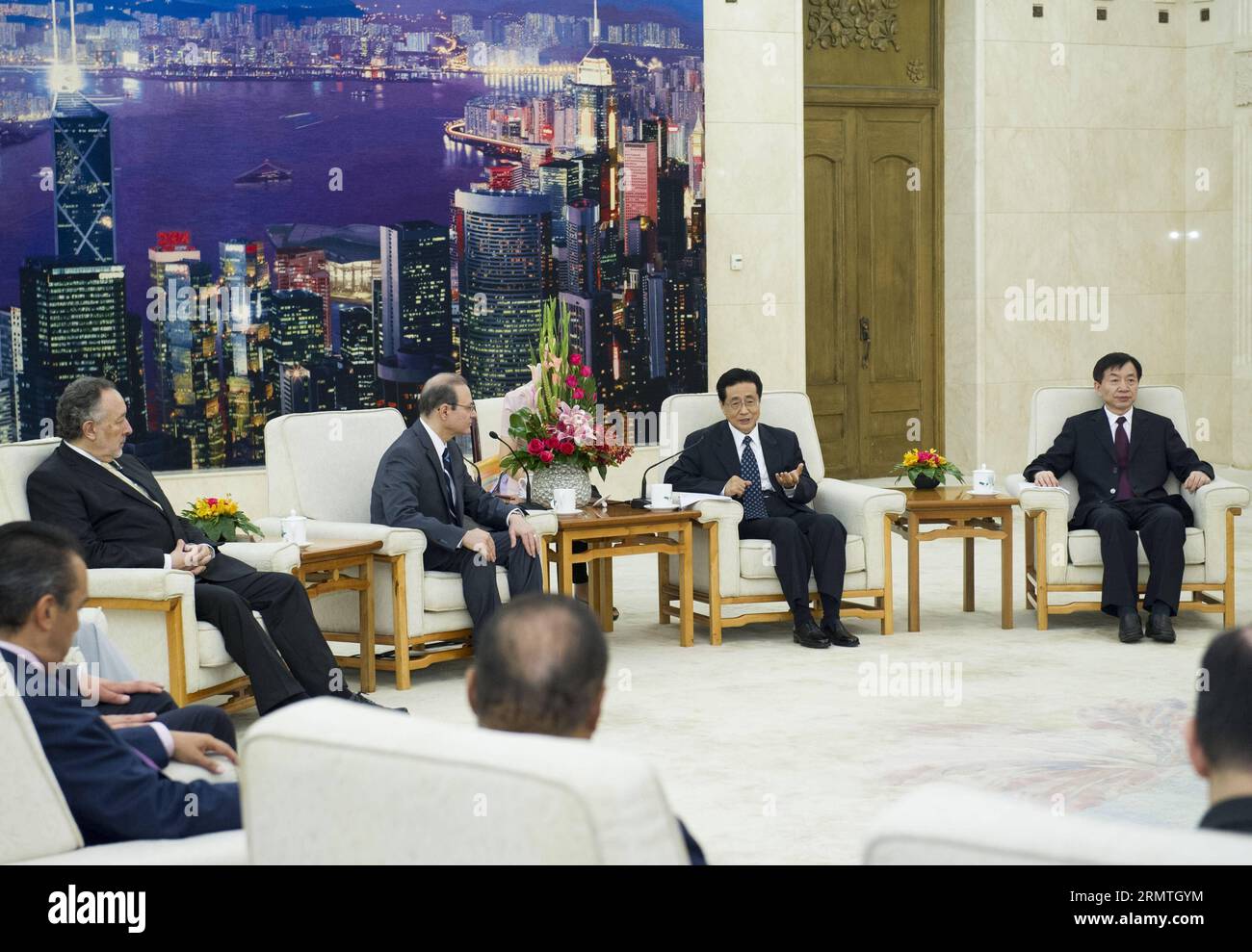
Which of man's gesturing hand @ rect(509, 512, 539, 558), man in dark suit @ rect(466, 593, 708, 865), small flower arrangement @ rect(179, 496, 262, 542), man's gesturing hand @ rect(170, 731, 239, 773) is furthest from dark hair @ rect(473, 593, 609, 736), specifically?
man's gesturing hand @ rect(509, 512, 539, 558)

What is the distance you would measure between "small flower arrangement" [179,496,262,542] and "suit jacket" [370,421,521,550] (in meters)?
0.57

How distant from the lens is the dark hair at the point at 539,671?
181cm

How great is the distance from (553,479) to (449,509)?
22.4 inches

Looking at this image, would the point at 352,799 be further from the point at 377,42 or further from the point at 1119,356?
the point at 377,42

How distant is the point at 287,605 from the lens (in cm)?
513

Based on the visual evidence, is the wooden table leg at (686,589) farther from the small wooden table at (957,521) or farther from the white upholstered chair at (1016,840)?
the white upholstered chair at (1016,840)

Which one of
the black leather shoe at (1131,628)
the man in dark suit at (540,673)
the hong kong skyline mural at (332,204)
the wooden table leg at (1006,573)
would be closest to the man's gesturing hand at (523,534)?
the wooden table leg at (1006,573)

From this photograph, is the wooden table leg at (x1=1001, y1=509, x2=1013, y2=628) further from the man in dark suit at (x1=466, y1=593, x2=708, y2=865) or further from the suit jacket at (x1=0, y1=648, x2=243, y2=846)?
the man in dark suit at (x1=466, y1=593, x2=708, y2=865)

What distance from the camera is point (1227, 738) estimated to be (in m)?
1.73

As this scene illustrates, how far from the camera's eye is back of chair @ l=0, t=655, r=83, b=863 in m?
2.41

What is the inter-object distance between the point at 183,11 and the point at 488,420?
3683 millimetres

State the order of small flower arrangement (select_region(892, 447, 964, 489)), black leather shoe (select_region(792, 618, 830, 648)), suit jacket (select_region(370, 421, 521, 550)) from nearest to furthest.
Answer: suit jacket (select_region(370, 421, 521, 550))
black leather shoe (select_region(792, 618, 830, 648))
small flower arrangement (select_region(892, 447, 964, 489))

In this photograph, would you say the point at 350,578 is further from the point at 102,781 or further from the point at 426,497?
the point at 102,781

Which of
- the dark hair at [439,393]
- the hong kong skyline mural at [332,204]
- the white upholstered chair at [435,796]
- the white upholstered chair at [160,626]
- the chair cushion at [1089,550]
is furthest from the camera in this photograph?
the hong kong skyline mural at [332,204]
